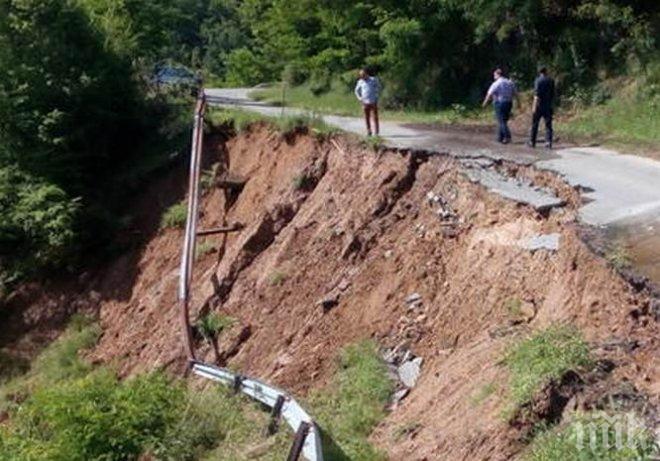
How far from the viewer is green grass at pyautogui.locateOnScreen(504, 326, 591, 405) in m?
9.08

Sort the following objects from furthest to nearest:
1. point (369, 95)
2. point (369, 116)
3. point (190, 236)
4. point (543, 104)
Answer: point (369, 95) < point (369, 116) < point (190, 236) < point (543, 104)

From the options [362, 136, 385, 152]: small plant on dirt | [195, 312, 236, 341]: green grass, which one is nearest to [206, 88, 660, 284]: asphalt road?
[362, 136, 385, 152]: small plant on dirt

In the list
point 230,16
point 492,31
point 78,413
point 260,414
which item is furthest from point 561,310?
point 230,16

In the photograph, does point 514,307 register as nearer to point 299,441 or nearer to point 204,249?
point 299,441

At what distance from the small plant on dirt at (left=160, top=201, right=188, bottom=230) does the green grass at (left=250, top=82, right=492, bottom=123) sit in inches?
170

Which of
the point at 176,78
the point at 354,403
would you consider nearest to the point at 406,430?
the point at 354,403

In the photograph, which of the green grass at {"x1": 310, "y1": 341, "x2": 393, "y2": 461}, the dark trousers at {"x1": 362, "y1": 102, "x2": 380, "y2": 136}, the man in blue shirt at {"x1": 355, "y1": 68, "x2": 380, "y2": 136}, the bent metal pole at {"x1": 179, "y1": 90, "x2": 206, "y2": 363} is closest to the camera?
the green grass at {"x1": 310, "y1": 341, "x2": 393, "y2": 461}

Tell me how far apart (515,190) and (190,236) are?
24.2 feet

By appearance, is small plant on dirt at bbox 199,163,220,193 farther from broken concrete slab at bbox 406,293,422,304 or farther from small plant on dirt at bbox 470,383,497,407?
small plant on dirt at bbox 470,383,497,407

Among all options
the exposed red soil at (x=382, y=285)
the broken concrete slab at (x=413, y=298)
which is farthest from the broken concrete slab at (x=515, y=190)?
the broken concrete slab at (x=413, y=298)

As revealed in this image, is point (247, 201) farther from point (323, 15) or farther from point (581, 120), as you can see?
point (323, 15)

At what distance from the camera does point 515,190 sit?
13977 millimetres

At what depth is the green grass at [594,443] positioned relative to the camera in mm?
7656

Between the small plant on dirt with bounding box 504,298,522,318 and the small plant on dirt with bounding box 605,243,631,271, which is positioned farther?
the small plant on dirt with bounding box 504,298,522,318
